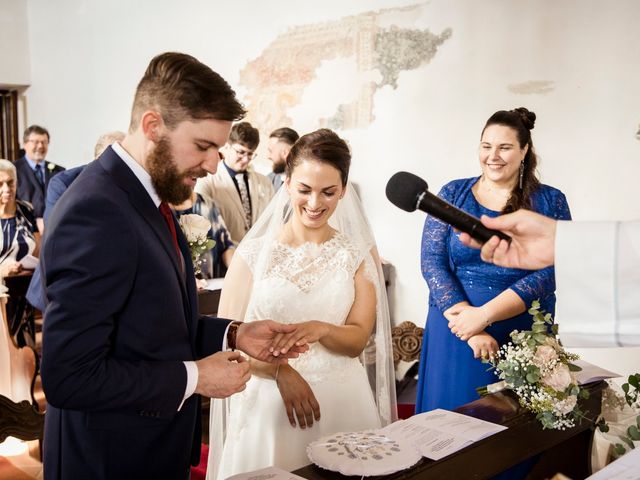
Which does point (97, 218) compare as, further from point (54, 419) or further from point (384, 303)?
point (384, 303)

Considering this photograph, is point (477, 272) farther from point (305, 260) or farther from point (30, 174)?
point (30, 174)

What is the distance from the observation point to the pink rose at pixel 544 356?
78.9 inches

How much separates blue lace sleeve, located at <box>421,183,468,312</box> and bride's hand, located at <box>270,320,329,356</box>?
2.53 ft

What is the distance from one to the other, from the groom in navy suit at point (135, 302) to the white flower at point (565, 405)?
37.2 inches

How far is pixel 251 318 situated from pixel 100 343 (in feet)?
3.17

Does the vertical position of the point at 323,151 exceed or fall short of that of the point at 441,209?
it exceeds it

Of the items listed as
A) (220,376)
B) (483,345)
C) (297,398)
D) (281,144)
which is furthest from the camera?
(281,144)

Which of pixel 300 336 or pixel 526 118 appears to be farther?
pixel 526 118

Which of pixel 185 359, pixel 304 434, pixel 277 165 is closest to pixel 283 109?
pixel 277 165

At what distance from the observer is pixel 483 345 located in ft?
8.77

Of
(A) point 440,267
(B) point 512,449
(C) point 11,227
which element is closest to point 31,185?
(C) point 11,227

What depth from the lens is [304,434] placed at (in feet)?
7.44

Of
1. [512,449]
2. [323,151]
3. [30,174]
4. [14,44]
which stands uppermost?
[14,44]

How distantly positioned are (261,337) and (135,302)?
0.51 metres
